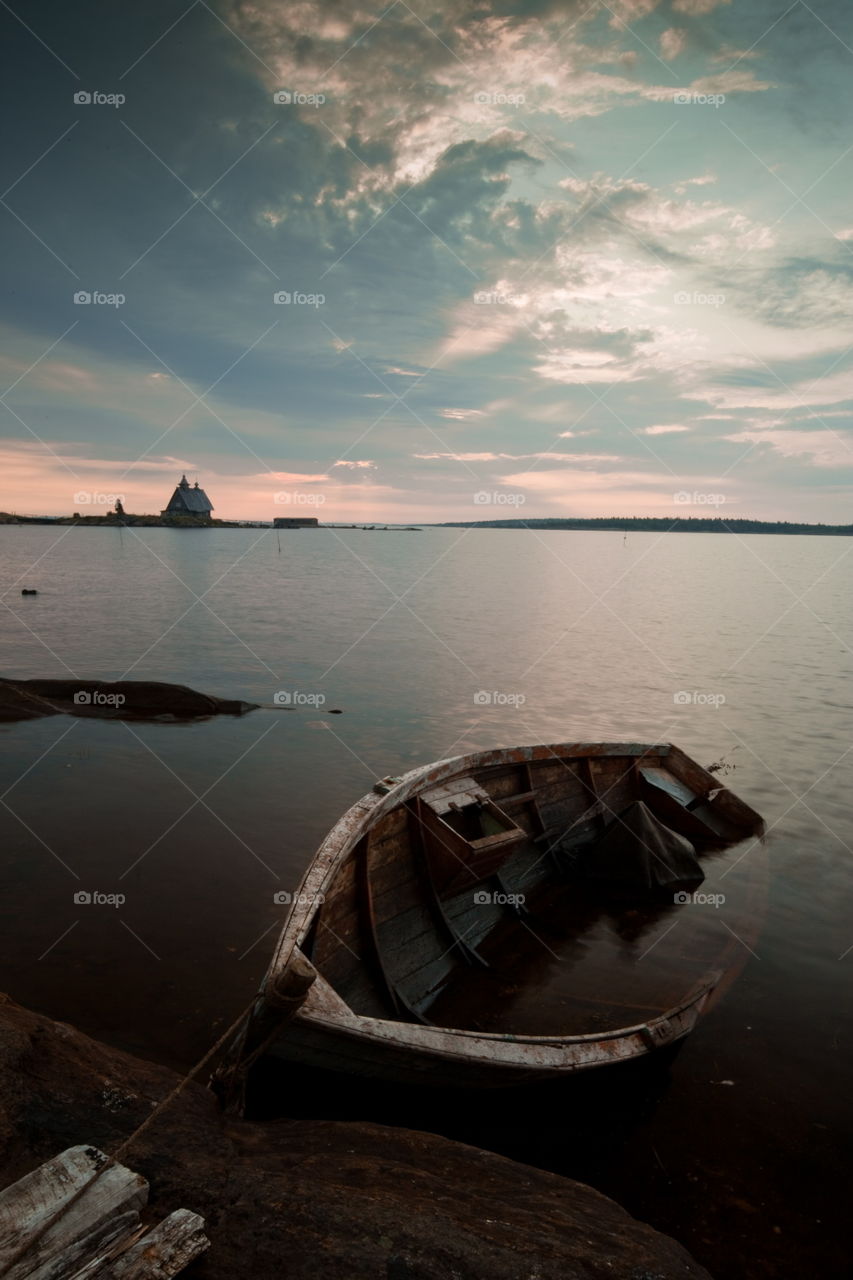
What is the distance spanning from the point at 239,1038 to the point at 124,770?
10.9 metres

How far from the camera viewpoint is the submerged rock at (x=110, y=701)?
60.2ft

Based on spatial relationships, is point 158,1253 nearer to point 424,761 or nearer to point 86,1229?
point 86,1229

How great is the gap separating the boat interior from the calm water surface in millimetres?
951

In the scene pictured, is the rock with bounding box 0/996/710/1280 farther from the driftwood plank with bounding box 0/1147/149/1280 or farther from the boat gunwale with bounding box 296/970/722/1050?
the boat gunwale with bounding box 296/970/722/1050

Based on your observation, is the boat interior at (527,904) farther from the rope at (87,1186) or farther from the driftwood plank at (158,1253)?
the driftwood plank at (158,1253)

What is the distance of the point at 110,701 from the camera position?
1898cm

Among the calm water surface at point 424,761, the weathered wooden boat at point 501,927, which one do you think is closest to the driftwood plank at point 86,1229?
the weathered wooden boat at point 501,927

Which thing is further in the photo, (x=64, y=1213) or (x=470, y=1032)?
(x=470, y=1032)

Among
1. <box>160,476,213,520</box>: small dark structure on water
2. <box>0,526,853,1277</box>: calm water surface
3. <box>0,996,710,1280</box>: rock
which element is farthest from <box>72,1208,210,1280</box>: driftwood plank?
<box>160,476,213,520</box>: small dark structure on water

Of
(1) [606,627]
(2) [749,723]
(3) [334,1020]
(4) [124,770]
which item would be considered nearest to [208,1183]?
(3) [334,1020]

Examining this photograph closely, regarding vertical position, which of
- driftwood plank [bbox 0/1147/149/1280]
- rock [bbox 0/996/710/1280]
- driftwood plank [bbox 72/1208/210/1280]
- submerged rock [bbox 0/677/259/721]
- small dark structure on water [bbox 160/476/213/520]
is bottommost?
rock [bbox 0/996/710/1280]

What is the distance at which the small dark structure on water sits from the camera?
7279 inches

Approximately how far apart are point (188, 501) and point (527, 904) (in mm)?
193902

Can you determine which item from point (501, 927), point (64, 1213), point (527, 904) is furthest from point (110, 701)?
point (64, 1213)
